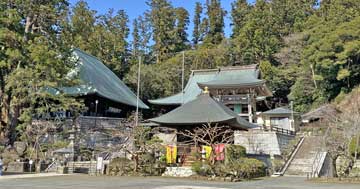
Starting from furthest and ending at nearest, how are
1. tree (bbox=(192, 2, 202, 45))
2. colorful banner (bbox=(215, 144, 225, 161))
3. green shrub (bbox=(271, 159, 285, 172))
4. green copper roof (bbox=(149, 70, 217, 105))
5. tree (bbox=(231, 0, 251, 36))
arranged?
tree (bbox=(192, 2, 202, 45)) < tree (bbox=(231, 0, 251, 36)) < green copper roof (bbox=(149, 70, 217, 105)) < green shrub (bbox=(271, 159, 285, 172)) < colorful banner (bbox=(215, 144, 225, 161))

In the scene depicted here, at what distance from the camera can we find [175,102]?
38.4m

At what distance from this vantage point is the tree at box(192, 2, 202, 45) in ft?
194

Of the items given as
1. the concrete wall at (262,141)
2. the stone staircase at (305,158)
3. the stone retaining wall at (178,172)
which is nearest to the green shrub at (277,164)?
the stone staircase at (305,158)

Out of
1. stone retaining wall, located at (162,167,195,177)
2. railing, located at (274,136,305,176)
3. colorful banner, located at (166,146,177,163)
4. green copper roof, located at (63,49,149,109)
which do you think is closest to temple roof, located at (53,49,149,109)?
green copper roof, located at (63,49,149,109)

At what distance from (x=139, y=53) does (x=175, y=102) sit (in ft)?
56.9

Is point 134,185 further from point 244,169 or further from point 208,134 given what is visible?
point 208,134

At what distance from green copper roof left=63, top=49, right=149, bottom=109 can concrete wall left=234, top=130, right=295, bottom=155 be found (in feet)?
34.9

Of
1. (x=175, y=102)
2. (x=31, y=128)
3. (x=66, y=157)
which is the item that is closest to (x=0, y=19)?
(x=31, y=128)

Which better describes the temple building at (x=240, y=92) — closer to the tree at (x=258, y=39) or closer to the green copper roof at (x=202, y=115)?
the tree at (x=258, y=39)

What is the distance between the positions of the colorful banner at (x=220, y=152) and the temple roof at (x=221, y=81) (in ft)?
52.4

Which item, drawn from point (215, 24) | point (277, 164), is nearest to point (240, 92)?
point (277, 164)

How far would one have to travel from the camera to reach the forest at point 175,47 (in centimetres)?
2331

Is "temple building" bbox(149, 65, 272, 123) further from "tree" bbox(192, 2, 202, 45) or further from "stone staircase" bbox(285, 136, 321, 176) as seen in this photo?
"tree" bbox(192, 2, 202, 45)

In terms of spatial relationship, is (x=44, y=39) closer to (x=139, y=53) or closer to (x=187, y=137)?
(x=187, y=137)
